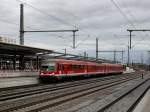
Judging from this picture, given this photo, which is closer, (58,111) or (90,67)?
(58,111)

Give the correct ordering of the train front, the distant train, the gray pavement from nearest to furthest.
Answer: the gray pavement → the train front → the distant train

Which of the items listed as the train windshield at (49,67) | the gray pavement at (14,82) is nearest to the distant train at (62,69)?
the train windshield at (49,67)

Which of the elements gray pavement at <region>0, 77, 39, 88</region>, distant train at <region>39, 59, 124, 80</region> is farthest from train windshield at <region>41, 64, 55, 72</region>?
gray pavement at <region>0, 77, 39, 88</region>

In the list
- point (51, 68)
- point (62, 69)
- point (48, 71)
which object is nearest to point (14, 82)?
point (48, 71)

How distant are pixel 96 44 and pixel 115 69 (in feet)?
24.3

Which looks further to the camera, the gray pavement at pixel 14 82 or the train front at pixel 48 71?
the train front at pixel 48 71

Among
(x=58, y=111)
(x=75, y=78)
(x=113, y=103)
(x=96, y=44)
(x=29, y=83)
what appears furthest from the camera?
(x=96, y=44)

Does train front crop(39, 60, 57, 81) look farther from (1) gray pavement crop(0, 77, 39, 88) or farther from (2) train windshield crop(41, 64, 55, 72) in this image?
(1) gray pavement crop(0, 77, 39, 88)

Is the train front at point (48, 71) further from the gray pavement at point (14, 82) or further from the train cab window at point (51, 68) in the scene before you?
the gray pavement at point (14, 82)

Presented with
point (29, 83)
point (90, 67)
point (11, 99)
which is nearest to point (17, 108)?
point (11, 99)

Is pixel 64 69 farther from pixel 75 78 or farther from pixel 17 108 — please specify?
pixel 17 108

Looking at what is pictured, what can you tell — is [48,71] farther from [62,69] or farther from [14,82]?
[14,82]

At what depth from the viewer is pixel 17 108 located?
687 inches

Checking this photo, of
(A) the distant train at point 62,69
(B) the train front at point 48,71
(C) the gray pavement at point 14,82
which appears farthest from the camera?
(A) the distant train at point 62,69
